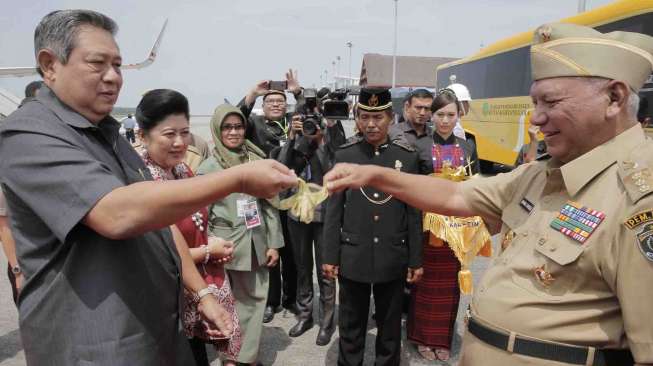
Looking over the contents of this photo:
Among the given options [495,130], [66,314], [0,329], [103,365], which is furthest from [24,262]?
[495,130]

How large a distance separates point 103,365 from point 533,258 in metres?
1.42

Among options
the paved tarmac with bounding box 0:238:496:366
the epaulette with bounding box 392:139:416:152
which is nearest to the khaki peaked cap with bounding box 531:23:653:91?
the epaulette with bounding box 392:139:416:152

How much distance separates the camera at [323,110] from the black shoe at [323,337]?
1.72 meters

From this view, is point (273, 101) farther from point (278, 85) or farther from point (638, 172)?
point (638, 172)

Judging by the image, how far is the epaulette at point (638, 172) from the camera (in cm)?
125

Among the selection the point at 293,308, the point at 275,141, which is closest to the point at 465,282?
the point at 293,308

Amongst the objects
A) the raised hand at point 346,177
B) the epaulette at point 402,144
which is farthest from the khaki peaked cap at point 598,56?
the epaulette at point 402,144

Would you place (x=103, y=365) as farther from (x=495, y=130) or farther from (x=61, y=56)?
(x=495, y=130)

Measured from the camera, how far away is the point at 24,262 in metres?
1.29

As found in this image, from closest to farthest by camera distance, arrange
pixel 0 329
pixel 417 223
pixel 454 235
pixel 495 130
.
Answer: pixel 417 223 → pixel 454 235 → pixel 0 329 → pixel 495 130

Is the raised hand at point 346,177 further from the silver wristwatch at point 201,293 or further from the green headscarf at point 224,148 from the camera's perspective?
the green headscarf at point 224,148

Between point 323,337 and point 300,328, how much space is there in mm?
285

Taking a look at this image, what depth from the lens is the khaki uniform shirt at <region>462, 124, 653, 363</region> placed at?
1.21 metres

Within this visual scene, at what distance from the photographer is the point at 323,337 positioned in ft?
12.2
